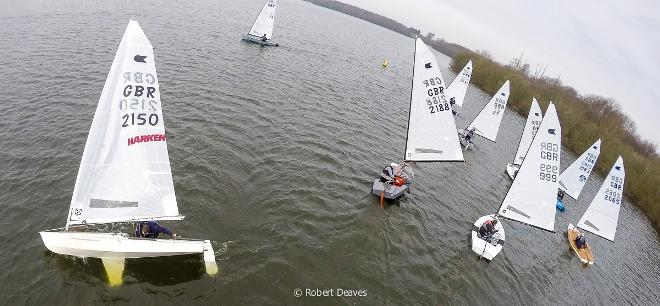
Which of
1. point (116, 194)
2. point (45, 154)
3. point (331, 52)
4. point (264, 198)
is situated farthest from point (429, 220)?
point (331, 52)

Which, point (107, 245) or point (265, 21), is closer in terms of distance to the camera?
point (107, 245)

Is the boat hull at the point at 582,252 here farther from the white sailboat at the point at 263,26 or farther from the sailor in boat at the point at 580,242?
the white sailboat at the point at 263,26

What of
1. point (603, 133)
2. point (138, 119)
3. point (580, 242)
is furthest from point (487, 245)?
point (603, 133)

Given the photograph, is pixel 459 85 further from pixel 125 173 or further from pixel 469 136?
pixel 125 173

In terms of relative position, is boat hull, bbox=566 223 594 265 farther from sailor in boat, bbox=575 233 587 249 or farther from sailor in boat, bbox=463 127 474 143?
sailor in boat, bbox=463 127 474 143

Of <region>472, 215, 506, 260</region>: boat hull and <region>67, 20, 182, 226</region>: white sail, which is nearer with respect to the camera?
<region>67, 20, 182, 226</region>: white sail

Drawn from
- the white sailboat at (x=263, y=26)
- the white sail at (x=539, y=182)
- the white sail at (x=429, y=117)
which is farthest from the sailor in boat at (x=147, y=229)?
the white sailboat at (x=263, y=26)

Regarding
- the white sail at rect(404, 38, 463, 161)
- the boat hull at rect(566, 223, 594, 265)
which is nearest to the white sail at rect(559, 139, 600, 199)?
the boat hull at rect(566, 223, 594, 265)
